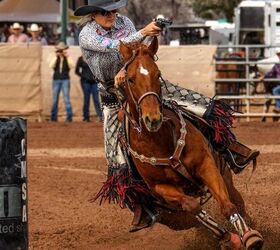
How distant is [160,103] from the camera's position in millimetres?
7285

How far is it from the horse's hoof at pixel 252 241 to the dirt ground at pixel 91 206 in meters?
1.54

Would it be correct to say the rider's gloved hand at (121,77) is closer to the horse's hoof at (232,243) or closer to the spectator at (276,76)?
the horse's hoof at (232,243)

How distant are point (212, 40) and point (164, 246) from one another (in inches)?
1000

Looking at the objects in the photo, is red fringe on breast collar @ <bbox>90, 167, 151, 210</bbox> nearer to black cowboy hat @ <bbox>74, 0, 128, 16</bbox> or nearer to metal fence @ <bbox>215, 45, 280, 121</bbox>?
black cowboy hat @ <bbox>74, 0, 128, 16</bbox>

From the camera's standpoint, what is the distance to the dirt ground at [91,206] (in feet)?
31.3

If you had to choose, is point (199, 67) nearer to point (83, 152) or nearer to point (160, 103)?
point (83, 152)

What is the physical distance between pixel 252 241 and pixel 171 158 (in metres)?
0.86

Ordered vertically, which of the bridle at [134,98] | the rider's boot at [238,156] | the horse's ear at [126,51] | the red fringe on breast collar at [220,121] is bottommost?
the rider's boot at [238,156]

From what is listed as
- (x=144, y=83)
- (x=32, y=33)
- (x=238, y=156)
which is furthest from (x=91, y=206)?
(x=32, y=33)

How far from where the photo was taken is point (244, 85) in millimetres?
22781

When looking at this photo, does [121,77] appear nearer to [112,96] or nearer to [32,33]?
[112,96]

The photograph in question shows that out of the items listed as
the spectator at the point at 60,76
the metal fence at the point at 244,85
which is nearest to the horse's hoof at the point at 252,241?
the metal fence at the point at 244,85

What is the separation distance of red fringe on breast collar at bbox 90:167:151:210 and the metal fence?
1261 centimetres

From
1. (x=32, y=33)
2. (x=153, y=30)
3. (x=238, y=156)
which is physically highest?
(x=153, y=30)
